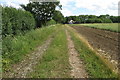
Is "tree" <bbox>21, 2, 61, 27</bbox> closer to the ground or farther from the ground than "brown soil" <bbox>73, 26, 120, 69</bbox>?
farther from the ground

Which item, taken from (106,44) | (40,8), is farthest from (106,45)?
(40,8)

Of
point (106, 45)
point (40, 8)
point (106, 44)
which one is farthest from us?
point (40, 8)

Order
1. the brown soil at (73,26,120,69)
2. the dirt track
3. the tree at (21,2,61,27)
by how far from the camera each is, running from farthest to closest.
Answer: the tree at (21,2,61,27) → the dirt track → the brown soil at (73,26,120,69)

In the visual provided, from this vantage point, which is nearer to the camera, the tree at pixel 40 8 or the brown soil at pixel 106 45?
the brown soil at pixel 106 45

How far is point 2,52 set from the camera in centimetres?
820

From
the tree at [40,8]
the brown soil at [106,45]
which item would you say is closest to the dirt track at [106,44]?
the brown soil at [106,45]

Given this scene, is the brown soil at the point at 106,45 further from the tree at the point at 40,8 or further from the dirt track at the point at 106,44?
the tree at the point at 40,8

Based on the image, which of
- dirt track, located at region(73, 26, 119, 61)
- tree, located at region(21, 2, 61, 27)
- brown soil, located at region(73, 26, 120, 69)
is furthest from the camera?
tree, located at region(21, 2, 61, 27)

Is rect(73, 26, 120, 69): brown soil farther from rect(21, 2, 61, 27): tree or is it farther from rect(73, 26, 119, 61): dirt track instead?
rect(21, 2, 61, 27): tree

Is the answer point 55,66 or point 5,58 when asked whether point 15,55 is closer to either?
point 5,58

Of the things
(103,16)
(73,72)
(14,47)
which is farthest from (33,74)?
(103,16)

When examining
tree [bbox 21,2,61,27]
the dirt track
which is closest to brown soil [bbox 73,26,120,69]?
the dirt track

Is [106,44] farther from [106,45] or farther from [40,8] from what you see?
[40,8]

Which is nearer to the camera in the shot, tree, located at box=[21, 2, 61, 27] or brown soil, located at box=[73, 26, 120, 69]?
brown soil, located at box=[73, 26, 120, 69]
